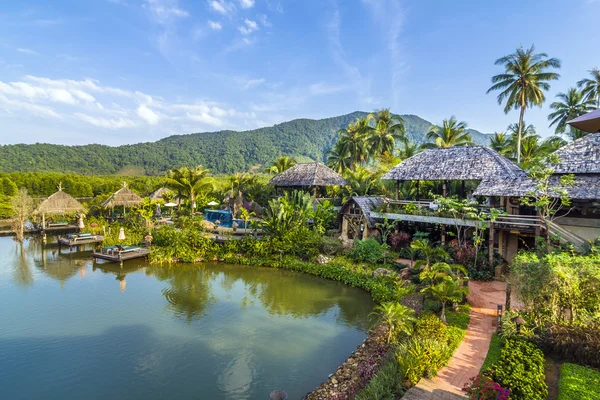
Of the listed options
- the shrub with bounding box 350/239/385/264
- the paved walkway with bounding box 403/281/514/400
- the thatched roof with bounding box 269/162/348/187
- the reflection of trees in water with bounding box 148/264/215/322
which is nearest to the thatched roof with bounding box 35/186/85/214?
the reflection of trees in water with bounding box 148/264/215/322

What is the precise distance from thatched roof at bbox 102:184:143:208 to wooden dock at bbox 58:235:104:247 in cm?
589

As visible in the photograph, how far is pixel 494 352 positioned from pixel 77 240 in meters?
23.1

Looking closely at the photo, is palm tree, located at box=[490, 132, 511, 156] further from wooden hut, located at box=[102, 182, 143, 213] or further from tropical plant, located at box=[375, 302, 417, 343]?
wooden hut, located at box=[102, 182, 143, 213]

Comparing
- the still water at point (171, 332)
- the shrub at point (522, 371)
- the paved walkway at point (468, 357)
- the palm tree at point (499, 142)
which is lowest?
the still water at point (171, 332)

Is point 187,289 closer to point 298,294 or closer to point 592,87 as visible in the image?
point 298,294

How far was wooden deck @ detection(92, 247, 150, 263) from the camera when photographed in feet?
57.1

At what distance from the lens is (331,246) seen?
1678 cm

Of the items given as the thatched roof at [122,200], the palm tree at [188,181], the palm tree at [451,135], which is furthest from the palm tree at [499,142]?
the thatched roof at [122,200]

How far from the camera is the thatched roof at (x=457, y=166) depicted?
16052mm

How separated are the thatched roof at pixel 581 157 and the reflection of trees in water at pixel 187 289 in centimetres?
1492

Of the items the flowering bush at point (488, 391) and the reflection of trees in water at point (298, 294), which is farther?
the reflection of trees in water at point (298, 294)

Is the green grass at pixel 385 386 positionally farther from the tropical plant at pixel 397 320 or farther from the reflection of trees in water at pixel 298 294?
the reflection of trees in water at pixel 298 294

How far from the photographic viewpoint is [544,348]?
24.2ft

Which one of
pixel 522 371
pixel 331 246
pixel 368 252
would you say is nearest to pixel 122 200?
pixel 331 246
